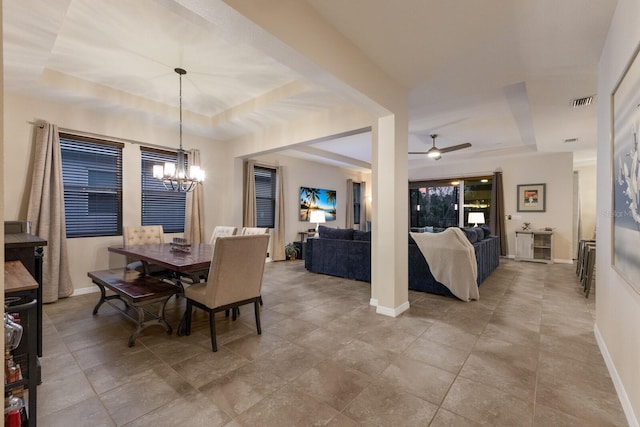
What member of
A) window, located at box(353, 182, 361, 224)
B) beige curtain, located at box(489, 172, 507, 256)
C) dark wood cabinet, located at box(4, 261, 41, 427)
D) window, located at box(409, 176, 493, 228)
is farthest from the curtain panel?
dark wood cabinet, located at box(4, 261, 41, 427)

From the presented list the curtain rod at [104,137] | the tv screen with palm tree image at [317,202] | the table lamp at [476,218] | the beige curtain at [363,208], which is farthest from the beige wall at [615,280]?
the beige curtain at [363,208]

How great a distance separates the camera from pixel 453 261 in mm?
3885

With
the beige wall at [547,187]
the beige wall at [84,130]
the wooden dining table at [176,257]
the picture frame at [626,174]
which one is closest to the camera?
the picture frame at [626,174]

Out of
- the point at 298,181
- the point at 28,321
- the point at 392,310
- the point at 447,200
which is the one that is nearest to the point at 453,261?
the point at 392,310

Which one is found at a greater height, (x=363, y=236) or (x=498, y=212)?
(x=498, y=212)

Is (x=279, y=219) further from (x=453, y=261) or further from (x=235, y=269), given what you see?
(x=235, y=269)

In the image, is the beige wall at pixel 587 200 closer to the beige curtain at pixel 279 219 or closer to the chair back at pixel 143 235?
the beige curtain at pixel 279 219

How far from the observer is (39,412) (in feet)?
5.63

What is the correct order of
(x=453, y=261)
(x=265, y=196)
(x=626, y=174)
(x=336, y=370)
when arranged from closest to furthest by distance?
(x=626, y=174)
(x=336, y=370)
(x=453, y=261)
(x=265, y=196)

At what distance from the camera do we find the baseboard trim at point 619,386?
5.22 ft

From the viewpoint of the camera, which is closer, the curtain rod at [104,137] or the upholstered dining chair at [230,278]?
the upholstered dining chair at [230,278]

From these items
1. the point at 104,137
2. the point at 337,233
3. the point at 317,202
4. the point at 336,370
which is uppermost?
the point at 104,137

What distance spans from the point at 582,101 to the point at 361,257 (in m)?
3.59

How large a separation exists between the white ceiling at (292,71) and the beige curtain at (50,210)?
604 mm
